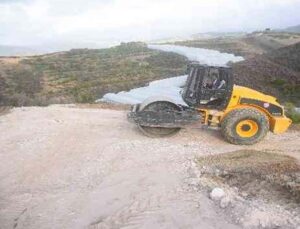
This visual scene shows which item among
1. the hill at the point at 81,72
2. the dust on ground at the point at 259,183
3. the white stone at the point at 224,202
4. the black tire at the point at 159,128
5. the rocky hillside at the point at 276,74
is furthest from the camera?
the hill at the point at 81,72

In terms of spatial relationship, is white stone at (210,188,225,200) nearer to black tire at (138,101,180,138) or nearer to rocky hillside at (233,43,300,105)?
black tire at (138,101,180,138)

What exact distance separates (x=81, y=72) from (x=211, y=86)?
41.3 meters

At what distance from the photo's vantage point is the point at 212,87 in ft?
41.3

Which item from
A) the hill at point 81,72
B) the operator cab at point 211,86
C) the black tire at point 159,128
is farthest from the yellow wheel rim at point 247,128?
the hill at point 81,72

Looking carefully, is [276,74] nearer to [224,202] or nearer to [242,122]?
[242,122]

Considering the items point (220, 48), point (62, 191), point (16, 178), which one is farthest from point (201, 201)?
point (220, 48)

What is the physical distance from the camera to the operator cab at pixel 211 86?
490 inches

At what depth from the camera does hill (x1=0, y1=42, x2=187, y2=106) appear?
41.1 m

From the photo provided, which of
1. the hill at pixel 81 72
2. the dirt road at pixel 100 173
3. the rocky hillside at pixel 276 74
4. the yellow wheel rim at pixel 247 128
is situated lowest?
the hill at pixel 81 72

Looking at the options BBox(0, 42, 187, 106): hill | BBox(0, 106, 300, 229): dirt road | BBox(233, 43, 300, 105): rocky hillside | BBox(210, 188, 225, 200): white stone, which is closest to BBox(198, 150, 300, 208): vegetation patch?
BBox(210, 188, 225, 200): white stone

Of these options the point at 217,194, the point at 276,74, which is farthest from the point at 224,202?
the point at 276,74

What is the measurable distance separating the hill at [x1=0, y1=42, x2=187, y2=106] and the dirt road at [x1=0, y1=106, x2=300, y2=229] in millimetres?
20848

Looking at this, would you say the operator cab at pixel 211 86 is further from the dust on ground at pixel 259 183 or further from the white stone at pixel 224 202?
the white stone at pixel 224 202

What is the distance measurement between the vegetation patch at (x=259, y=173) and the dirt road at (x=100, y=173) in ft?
1.82
